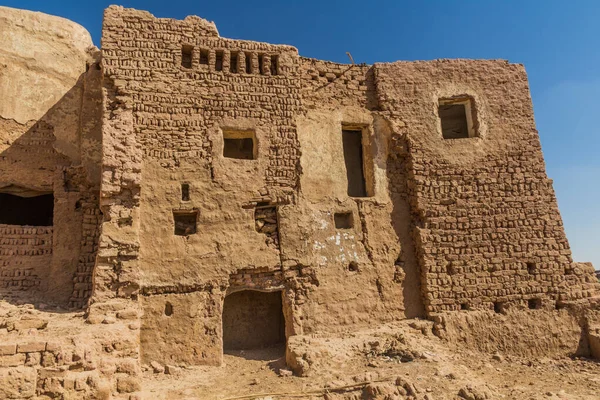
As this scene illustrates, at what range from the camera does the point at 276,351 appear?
8.95m

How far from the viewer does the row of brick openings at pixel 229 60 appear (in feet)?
30.0

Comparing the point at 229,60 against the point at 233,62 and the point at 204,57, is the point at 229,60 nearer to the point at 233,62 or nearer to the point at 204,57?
the point at 233,62

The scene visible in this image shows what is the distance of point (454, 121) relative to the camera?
36.9 feet

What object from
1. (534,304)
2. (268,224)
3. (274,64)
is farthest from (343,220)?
(534,304)

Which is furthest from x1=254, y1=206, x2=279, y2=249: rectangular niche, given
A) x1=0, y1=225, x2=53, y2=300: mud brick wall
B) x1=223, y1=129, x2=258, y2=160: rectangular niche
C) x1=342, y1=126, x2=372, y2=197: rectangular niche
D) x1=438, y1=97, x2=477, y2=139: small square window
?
x1=438, y1=97, x2=477, y2=139: small square window

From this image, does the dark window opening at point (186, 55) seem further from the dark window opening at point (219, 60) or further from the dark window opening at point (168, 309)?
the dark window opening at point (168, 309)

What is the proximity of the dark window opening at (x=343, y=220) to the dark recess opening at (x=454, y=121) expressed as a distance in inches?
136

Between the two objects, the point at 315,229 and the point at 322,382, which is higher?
the point at 315,229

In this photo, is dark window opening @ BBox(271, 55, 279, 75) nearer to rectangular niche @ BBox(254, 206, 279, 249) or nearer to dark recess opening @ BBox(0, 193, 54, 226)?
rectangular niche @ BBox(254, 206, 279, 249)

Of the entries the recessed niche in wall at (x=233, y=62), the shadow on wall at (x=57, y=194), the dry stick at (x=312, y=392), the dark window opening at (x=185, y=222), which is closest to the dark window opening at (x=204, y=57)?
the recessed niche in wall at (x=233, y=62)

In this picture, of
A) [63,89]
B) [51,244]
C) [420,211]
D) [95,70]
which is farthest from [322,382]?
[63,89]

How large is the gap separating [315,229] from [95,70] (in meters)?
5.36

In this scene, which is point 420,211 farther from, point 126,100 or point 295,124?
point 126,100

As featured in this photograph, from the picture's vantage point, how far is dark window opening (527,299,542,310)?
9412 millimetres
